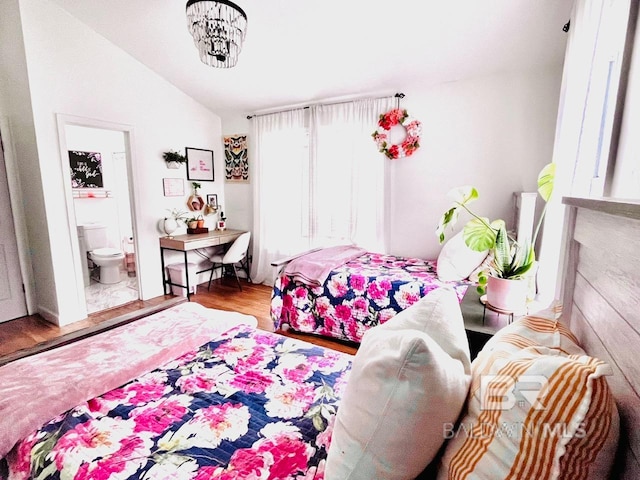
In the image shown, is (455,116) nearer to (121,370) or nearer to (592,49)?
(592,49)

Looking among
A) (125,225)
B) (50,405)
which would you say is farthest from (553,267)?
(125,225)

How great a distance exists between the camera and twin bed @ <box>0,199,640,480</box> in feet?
1.76

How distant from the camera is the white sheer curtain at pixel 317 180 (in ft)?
11.1

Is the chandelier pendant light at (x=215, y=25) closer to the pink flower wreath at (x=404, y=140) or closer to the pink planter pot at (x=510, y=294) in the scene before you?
the pink flower wreath at (x=404, y=140)

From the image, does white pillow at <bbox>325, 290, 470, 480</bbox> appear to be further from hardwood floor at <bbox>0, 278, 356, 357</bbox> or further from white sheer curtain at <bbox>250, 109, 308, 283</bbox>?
white sheer curtain at <bbox>250, 109, 308, 283</bbox>

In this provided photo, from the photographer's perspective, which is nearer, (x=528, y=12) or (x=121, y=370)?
(x=121, y=370)

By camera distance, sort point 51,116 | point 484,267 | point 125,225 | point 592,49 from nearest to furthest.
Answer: point 592,49
point 484,267
point 51,116
point 125,225

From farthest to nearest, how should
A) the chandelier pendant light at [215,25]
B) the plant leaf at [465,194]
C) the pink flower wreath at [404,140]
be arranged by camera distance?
Answer: the pink flower wreath at [404,140] → the chandelier pendant light at [215,25] → the plant leaf at [465,194]

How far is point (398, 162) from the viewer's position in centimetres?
336

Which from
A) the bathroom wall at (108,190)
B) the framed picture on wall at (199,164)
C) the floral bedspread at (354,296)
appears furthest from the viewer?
the bathroom wall at (108,190)

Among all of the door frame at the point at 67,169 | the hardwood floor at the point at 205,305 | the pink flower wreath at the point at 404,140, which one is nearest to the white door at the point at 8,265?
the hardwood floor at the point at 205,305

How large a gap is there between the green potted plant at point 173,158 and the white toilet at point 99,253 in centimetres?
146

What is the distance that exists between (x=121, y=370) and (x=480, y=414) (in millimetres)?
1308

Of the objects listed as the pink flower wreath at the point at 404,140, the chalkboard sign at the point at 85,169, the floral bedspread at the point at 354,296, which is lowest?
the floral bedspread at the point at 354,296
